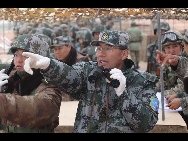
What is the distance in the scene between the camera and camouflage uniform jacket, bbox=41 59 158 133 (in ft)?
6.96

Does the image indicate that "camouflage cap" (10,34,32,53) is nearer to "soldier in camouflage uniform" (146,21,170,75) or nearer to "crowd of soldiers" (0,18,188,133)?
"crowd of soldiers" (0,18,188,133)

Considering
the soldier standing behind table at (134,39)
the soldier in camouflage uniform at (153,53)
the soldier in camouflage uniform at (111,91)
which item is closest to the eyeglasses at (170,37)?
the soldier in camouflage uniform at (111,91)

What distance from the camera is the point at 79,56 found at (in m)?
5.53

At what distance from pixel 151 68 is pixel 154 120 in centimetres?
515

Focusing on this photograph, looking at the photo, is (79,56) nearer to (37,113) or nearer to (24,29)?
(37,113)

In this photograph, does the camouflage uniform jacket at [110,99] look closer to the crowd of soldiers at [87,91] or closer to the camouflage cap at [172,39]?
the crowd of soldiers at [87,91]

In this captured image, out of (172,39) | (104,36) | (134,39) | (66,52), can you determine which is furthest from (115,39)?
(134,39)

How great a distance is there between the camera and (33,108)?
2.27 m

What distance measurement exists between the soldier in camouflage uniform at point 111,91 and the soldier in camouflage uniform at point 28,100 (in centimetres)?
20

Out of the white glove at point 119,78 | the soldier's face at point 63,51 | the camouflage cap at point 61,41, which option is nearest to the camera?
the white glove at point 119,78

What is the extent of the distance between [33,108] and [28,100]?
0.25 feet

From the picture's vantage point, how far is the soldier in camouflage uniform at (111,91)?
2113mm

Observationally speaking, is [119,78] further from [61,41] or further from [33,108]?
[61,41]

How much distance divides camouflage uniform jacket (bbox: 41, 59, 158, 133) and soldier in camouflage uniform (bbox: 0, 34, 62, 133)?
0.21 meters
